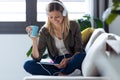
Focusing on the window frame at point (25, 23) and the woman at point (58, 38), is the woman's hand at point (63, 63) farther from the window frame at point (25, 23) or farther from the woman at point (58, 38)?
the window frame at point (25, 23)

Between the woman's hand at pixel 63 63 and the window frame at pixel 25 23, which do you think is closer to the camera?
the woman's hand at pixel 63 63

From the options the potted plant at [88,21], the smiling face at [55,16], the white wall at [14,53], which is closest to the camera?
the smiling face at [55,16]

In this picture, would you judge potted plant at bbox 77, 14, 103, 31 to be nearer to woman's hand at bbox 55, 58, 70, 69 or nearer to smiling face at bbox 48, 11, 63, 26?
smiling face at bbox 48, 11, 63, 26

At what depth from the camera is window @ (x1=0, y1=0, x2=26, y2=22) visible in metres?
3.98

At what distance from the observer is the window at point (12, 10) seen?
13.1ft

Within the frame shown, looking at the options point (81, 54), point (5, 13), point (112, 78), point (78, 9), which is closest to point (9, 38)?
point (5, 13)

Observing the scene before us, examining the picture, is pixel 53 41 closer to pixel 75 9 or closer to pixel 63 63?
pixel 63 63

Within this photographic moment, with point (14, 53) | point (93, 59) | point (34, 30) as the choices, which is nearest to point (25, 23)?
point (14, 53)

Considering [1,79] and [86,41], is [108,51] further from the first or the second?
[1,79]

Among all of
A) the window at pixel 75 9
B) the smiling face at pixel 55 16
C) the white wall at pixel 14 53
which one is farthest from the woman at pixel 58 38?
the window at pixel 75 9

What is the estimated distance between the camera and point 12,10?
4.00 meters

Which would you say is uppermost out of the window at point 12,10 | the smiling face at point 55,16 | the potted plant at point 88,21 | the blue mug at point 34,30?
the window at point 12,10

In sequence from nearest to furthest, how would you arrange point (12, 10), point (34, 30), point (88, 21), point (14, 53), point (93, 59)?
point (93, 59)
point (34, 30)
point (88, 21)
point (14, 53)
point (12, 10)

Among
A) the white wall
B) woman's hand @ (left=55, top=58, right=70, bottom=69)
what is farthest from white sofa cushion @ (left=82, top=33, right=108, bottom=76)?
the white wall
